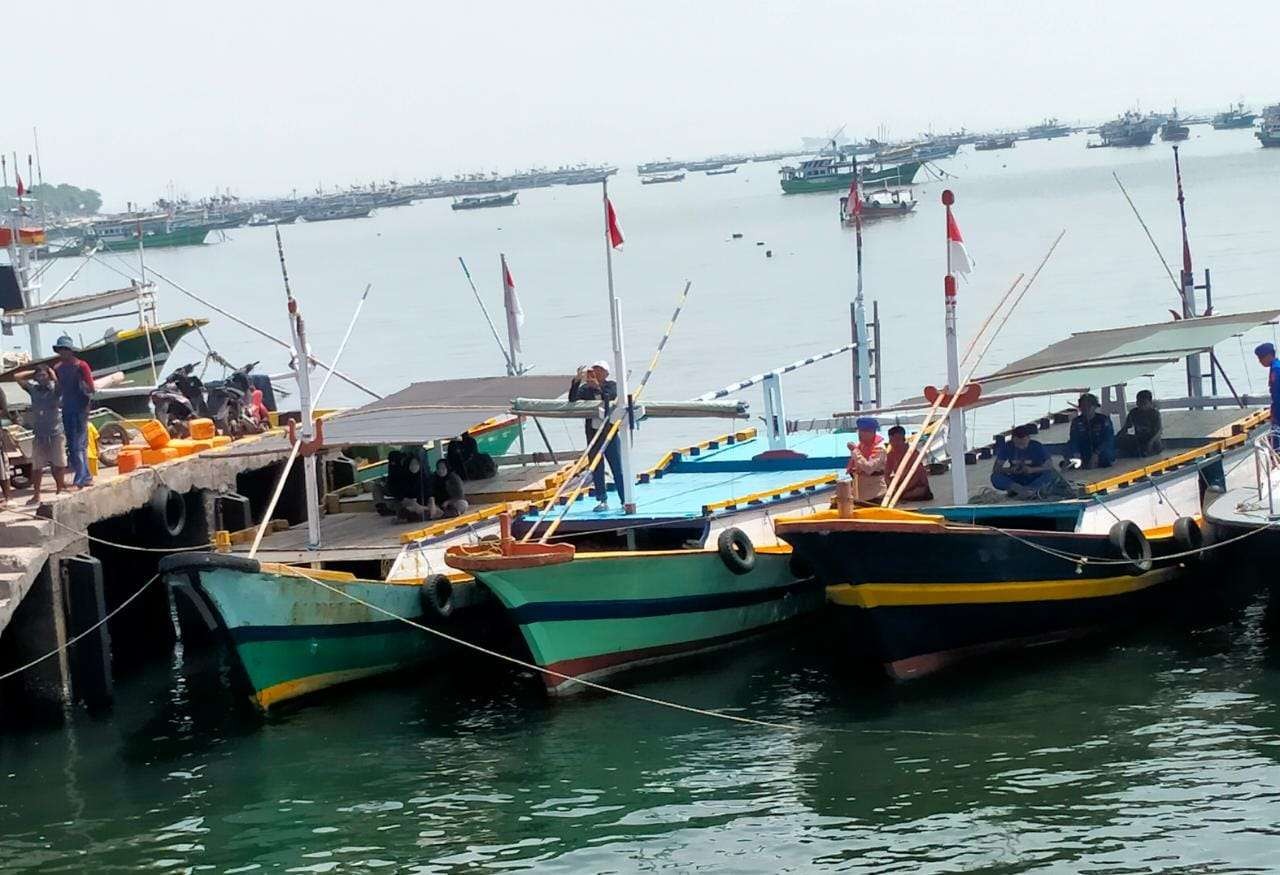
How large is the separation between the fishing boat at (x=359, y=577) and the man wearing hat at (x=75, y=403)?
6.96 ft

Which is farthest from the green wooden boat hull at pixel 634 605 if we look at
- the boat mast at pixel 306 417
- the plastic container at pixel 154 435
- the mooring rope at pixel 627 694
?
the plastic container at pixel 154 435

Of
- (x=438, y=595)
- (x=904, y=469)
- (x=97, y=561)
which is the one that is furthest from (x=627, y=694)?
(x=97, y=561)

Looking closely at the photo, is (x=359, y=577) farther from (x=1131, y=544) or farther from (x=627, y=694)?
(x=1131, y=544)

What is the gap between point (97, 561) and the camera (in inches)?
898

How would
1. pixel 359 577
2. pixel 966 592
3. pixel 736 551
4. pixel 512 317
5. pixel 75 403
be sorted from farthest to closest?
pixel 512 317, pixel 75 403, pixel 359 577, pixel 736 551, pixel 966 592

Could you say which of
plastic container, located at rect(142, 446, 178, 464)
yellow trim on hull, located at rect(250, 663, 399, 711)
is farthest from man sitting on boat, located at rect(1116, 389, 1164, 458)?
plastic container, located at rect(142, 446, 178, 464)

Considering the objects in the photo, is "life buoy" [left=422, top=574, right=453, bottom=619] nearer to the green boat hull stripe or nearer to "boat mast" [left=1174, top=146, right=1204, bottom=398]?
the green boat hull stripe

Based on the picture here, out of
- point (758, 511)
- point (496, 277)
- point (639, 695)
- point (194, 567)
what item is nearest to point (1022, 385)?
point (758, 511)

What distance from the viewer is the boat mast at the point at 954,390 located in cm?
2138

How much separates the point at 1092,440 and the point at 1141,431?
0.86 meters

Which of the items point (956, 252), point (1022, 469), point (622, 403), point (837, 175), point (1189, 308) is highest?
point (837, 175)

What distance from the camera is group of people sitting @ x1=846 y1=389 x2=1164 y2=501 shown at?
73.5 feet

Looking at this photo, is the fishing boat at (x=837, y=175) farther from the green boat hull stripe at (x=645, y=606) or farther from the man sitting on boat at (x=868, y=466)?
the green boat hull stripe at (x=645, y=606)

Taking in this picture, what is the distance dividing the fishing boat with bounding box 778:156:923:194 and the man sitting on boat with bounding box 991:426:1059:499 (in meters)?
144
